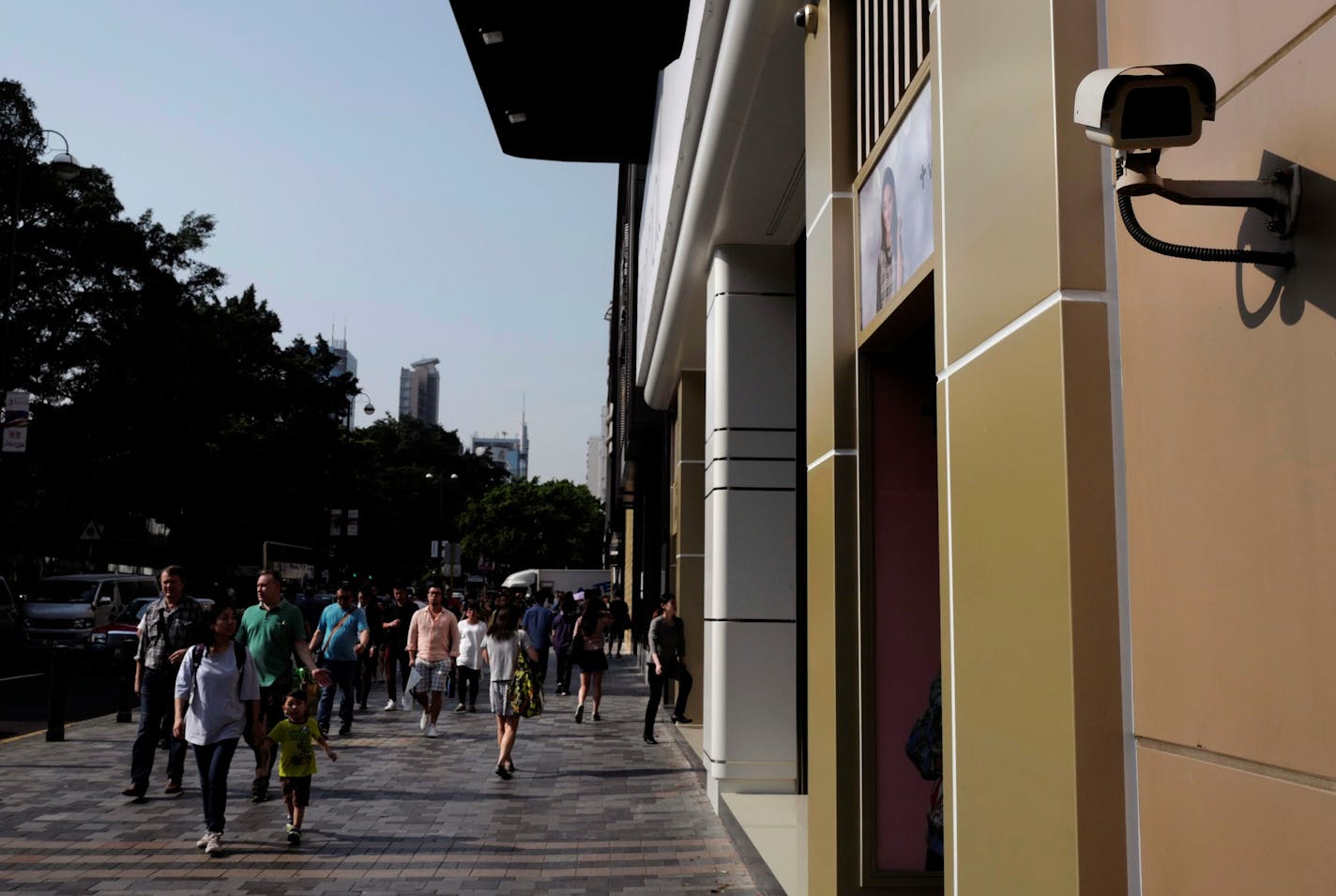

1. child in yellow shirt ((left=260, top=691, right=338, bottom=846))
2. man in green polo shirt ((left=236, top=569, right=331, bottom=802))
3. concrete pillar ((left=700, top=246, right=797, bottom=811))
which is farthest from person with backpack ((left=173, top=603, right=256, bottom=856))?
concrete pillar ((left=700, top=246, right=797, bottom=811))

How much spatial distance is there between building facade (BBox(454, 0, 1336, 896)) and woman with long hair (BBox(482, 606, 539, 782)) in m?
6.14

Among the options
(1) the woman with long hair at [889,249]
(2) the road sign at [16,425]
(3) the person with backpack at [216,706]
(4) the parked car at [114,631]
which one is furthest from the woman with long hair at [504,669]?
(2) the road sign at [16,425]

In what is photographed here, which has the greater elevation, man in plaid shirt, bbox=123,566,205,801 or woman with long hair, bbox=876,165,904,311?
woman with long hair, bbox=876,165,904,311

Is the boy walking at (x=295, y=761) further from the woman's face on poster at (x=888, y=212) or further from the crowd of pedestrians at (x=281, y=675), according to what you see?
the woman's face on poster at (x=888, y=212)

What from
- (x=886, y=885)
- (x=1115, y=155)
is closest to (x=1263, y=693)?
(x=1115, y=155)

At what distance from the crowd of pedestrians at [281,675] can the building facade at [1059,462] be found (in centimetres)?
417

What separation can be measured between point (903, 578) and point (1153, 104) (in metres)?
3.74

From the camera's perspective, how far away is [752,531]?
35.4 ft

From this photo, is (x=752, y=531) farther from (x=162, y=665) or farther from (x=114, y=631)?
(x=114, y=631)

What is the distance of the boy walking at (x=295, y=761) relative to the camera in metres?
8.56

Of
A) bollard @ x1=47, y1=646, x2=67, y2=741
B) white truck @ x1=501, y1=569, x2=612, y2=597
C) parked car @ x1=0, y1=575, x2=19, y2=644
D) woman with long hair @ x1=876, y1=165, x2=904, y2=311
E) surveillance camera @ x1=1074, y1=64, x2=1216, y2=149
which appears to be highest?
woman with long hair @ x1=876, y1=165, x2=904, y2=311

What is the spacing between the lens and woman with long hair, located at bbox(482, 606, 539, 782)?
1201 cm

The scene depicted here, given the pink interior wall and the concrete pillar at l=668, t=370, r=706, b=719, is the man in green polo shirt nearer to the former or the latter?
the concrete pillar at l=668, t=370, r=706, b=719

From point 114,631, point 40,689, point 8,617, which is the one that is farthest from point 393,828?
point 8,617
